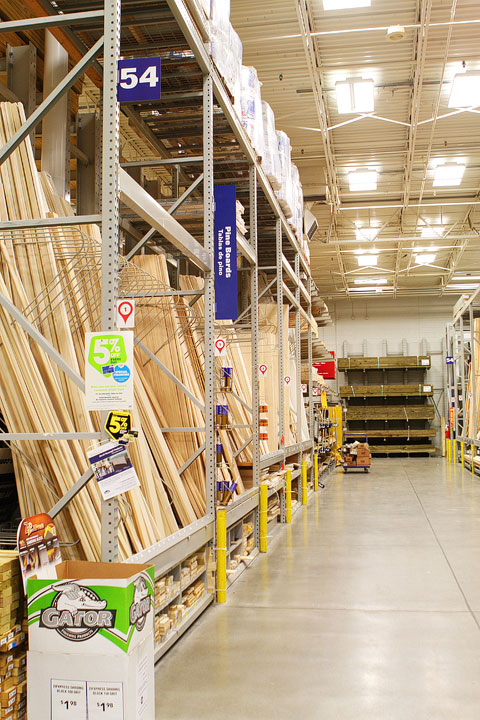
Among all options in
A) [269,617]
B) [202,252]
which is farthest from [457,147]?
[269,617]

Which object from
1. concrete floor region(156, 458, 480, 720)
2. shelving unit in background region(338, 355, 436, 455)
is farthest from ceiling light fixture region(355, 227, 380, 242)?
concrete floor region(156, 458, 480, 720)

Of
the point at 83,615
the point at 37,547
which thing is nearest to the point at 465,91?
the point at 37,547

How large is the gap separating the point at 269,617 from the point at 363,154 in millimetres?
10661

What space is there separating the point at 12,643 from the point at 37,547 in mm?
371

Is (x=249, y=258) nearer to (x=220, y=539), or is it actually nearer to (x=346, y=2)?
Result: (x=220, y=539)

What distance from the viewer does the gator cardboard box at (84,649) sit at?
2.43 m

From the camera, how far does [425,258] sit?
2030 cm

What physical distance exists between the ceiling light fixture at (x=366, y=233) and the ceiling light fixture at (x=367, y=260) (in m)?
1.46

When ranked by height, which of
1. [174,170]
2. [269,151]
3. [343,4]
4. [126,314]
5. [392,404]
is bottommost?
[392,404]

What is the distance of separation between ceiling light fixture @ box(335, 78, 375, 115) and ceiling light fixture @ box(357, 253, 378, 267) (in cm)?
876

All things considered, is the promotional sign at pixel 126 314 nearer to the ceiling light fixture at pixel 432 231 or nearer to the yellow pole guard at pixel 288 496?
A: the yellow pole guard at pixel 288 496

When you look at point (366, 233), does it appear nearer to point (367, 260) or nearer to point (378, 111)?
Answer: point (367, 260)

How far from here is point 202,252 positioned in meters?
4.62

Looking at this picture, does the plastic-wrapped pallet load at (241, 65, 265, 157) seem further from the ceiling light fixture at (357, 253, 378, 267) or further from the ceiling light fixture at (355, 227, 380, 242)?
the ceiling light fixture at (357, 253, 378, 267)
